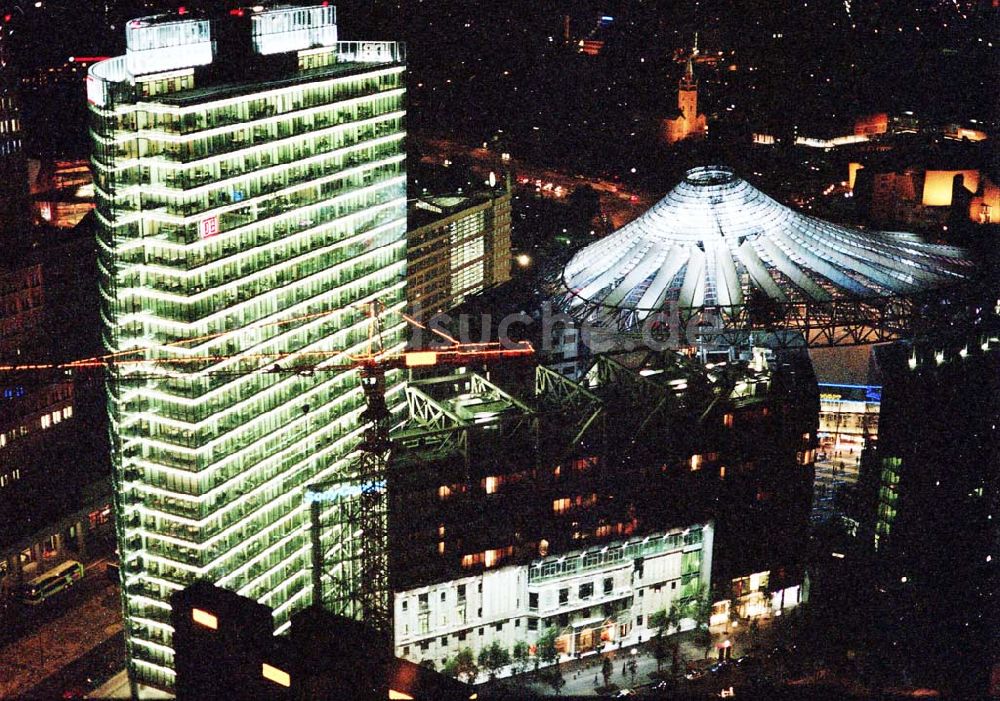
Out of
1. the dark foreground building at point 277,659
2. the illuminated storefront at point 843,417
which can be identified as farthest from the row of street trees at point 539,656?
the dark foreground building at point 277,659

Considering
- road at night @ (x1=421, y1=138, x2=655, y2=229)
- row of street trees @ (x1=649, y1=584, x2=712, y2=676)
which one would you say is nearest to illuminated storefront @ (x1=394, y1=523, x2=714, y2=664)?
row of street trees @ (x1=649, y1=584, x2=712, y2=676)

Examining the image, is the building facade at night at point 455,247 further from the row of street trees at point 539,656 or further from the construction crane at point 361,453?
the row of street trees at point 539,656

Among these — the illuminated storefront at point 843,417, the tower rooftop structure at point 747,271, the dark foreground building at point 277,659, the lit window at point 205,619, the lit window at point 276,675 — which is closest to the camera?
the dark foreground building at point 277,659

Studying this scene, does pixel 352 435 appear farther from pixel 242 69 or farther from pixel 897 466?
pixel 897 466

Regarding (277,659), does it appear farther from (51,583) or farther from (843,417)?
(843,417)

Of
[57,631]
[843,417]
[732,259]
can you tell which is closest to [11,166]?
[57,631]

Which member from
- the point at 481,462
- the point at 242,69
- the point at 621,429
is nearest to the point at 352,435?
the point at 481,462
